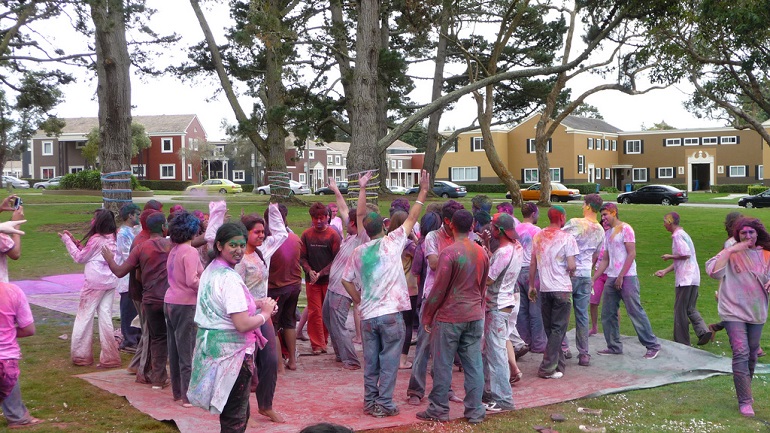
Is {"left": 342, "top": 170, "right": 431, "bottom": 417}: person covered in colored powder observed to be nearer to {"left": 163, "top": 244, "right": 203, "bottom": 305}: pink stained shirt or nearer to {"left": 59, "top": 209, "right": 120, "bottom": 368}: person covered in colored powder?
{"left": 163, "top": 244, "right": 203, "bottom": 305}: pink stained shirt

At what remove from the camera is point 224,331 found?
4.77 metres

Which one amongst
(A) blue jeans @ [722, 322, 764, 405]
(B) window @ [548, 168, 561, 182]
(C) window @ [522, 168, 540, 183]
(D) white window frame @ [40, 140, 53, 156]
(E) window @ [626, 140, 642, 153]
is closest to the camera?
(A) blue jeans @ [722, 322, 764, 405]

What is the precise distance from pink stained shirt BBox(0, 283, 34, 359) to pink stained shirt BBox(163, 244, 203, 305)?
1.29 meters

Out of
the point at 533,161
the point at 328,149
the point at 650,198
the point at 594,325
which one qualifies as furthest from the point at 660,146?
the point at 594,325

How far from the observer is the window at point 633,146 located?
2662 inches

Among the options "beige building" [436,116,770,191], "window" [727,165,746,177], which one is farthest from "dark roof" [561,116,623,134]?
"window" [727,165,746,177]

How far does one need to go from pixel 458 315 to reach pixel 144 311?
9.82 ft

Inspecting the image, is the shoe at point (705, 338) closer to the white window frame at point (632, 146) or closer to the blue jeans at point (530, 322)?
the blue jeans at point (530, 322)

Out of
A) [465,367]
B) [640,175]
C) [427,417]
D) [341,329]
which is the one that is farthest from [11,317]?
[640,175]

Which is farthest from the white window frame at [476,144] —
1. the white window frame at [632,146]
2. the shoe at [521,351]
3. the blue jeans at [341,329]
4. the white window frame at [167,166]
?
the blue jeans at [341,329]

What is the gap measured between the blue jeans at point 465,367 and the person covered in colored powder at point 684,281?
3.65 metres

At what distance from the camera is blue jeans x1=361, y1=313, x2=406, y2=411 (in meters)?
6.41

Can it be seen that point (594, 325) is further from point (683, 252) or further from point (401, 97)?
point (401, 97)

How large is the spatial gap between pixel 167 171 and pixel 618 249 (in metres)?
63.7
